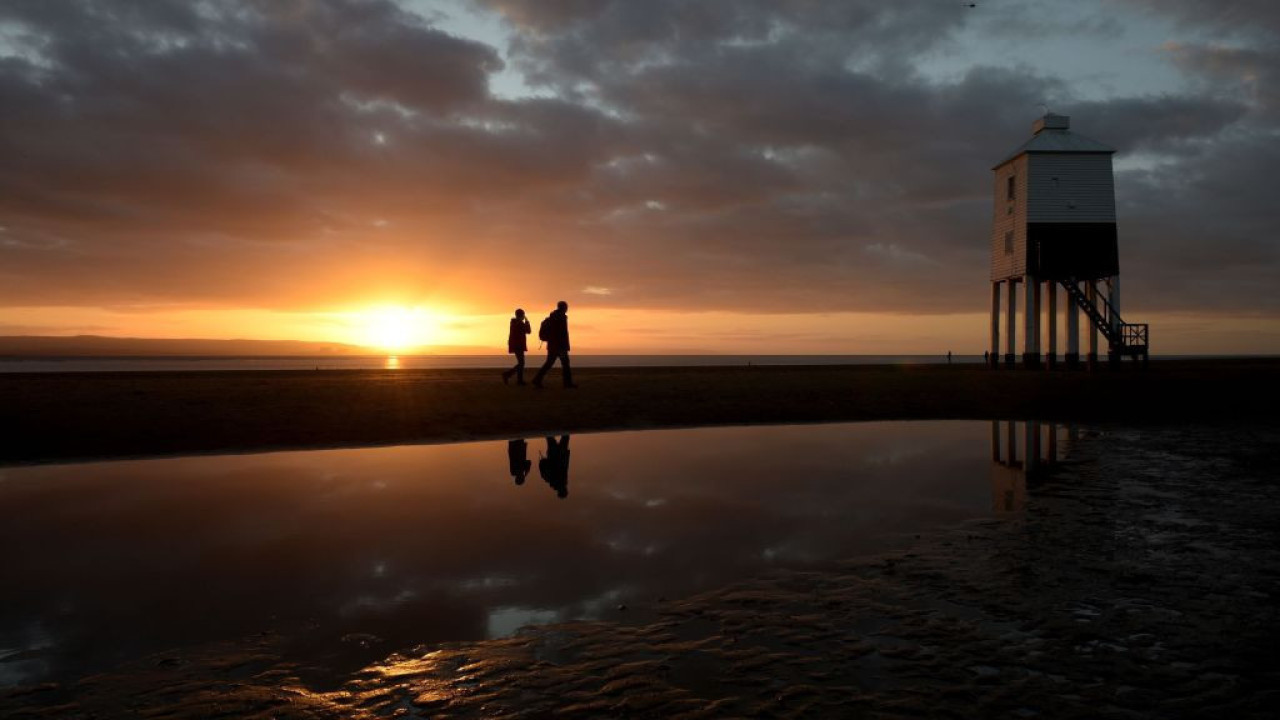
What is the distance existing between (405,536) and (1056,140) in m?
42.1

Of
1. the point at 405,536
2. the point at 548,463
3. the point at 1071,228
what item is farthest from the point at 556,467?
the point at 1071,228

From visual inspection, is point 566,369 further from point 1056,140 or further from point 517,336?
point 1056,140

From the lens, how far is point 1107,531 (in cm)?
848

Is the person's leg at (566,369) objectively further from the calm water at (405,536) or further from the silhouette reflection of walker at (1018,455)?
the silhouette reflection of walker at (1018,455)

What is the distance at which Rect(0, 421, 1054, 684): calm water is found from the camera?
19.0ft

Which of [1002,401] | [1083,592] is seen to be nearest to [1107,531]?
[1083,592]

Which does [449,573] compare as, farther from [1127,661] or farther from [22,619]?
[1127,661]

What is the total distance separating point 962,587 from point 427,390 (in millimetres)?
→ 19917

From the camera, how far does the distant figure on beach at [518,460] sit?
494 inches

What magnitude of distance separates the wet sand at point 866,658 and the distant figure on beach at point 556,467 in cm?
525

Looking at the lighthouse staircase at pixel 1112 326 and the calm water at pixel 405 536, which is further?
the lighthouse staircase at pixel 1112 326

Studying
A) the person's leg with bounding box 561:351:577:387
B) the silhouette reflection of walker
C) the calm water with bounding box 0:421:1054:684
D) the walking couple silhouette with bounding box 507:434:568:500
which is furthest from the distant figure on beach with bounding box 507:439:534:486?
the silhouette reflection of walker

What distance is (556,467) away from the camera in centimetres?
1347

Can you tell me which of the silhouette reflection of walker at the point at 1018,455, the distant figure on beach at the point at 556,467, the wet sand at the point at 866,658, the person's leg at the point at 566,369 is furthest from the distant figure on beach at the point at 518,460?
the silhouette reflection of walker at the point at 1018,455
